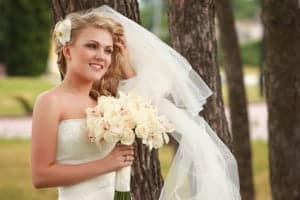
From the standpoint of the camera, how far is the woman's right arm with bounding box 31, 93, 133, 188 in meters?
3.21

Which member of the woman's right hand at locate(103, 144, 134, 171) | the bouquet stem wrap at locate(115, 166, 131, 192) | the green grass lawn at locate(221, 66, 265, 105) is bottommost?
the bouquet stem wrap at locate(115, 166, 131, 192)

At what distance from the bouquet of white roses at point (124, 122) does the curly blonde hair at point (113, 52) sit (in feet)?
0.67

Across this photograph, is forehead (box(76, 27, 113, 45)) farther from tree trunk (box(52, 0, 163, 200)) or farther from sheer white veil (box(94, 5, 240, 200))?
tree trunk (box(52, 0, 163, 200))

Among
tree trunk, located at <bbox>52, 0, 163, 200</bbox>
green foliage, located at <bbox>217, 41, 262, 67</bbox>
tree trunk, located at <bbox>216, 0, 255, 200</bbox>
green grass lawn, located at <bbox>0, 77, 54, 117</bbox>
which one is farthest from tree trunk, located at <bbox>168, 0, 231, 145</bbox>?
green foliage, located at <bbox>217, 41, 262, 67</bbox>

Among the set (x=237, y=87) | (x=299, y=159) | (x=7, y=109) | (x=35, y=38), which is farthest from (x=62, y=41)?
→ (x=35, y=38)

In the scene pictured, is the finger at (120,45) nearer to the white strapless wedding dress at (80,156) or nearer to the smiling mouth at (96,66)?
the smiling mouth at (96,66)

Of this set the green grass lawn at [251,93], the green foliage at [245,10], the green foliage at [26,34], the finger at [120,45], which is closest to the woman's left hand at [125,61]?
the finger at [120,45]

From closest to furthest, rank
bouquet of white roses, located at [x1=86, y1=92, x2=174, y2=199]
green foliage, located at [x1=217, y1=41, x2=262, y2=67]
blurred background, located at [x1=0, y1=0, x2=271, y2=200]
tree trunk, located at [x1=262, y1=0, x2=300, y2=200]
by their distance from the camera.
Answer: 1. bouquet of white roses, located at [x1=86, y1=92, x2=174, y2=199]
2. tree trunk, located at [x1=262, y1=0, x2=300, y2=200]
3. blurred background, located at [x1=0, y1=0, x2=271, y2=200]
4. green foliage, located at [x1=217, y1=41, x2=262, y2=67]

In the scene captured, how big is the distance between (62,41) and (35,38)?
22.1 meters

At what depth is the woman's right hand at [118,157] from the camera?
3320mm

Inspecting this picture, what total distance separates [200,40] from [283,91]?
4.25 feet

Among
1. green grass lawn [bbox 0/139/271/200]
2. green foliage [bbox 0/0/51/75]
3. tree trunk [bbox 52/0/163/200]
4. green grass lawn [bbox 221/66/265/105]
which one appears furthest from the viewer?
green foliage [bbox 0/0/51/75]

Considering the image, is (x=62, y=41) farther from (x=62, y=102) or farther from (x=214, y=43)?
(x=214, y=43)

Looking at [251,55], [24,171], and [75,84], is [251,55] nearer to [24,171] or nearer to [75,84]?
[24,171]
